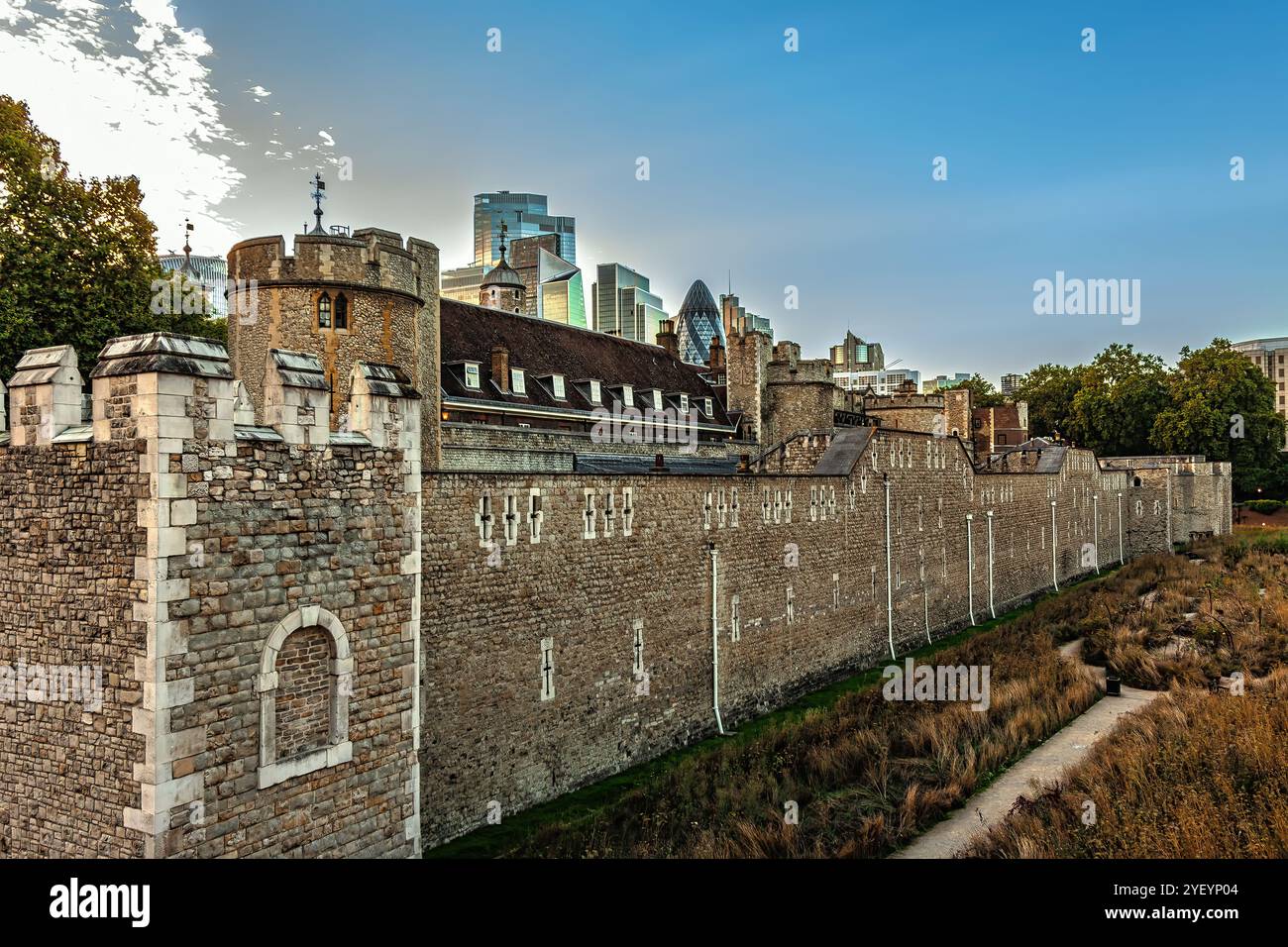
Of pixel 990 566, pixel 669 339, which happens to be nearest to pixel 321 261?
pixel 669 339

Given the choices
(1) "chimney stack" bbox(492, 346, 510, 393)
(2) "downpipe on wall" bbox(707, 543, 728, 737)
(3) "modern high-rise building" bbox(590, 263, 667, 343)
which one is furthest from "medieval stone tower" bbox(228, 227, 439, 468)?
(3) "modern high-rise building" bbox(590, 263, 667, 343)

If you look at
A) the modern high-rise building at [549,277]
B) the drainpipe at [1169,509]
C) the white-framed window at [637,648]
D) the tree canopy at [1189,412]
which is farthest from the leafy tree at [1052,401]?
the white-framed window at [637,648]

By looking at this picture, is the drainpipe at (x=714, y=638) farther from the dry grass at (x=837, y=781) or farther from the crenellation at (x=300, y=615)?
the crenellation at (x=300, y=615)

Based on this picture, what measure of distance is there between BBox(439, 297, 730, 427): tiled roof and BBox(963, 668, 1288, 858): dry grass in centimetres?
1783

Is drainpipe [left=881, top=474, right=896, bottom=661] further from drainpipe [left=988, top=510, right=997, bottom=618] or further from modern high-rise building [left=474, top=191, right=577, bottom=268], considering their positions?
modern high-rise building [left=474, top=191, right=577, bottom=268]

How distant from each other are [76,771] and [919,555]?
25.6m

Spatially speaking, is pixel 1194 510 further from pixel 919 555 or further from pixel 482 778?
pixel 482 778

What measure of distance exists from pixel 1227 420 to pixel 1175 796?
222ft

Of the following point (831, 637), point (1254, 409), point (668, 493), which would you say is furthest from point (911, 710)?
point (1254, 409)

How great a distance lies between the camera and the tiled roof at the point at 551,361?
84.5 feet

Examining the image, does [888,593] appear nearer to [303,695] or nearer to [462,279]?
[303,695]

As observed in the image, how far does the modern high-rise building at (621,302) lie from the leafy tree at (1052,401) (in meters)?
51.3

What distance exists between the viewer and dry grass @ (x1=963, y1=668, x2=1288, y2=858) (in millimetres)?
9320

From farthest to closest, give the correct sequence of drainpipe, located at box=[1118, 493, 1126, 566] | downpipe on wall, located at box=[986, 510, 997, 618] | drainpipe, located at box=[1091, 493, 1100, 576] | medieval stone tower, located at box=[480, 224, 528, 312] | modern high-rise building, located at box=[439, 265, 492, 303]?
modern high-rise building, located at box=[439, 265, 492, 303] < drainpipe, located at box=[1118, 493, 1126, 566] < drainpipe, located at box=[1091, 493, 1100, 576] < medieval stone tower, located at box=[480, 224, 528, 312] < downpipe on wall, located at box=[986, 510, 997, 618]
